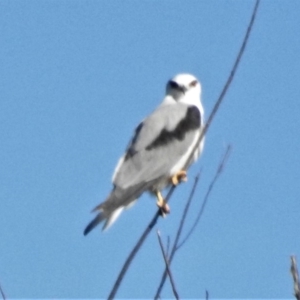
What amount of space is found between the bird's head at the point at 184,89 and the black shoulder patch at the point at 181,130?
0.47 meters

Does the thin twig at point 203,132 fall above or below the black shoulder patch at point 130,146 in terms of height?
above

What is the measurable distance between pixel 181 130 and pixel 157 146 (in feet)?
0.85

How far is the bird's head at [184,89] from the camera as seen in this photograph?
7.62 m

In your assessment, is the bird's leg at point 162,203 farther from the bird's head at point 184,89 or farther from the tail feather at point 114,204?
the bird's head at point 184,89

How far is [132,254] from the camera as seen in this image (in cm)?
352

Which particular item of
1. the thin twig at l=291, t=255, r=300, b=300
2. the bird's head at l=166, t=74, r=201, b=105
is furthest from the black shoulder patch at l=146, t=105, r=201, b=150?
the thin twig at l=291, t=255, r=300, b=300

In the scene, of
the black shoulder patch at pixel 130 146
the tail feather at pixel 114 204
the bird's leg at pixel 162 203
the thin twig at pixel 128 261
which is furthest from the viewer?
the black shoulder patch at pixel 130 146

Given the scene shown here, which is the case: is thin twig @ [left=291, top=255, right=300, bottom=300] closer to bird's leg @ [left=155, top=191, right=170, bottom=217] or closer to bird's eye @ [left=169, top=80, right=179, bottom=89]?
bird's leg @ [left=155, top=191, right=170, bottom=217]

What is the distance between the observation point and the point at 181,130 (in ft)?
22.7

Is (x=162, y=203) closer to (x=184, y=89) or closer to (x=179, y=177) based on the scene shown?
(x=179, y=177)

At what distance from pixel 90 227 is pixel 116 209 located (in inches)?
24.9

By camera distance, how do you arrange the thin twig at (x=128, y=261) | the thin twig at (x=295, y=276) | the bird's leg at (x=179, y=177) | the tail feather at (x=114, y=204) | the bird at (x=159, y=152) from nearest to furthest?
the thin twig at (x=295, y=276), the thin twig at (x=128, y=261), the tail feather at (x=114, y=204), the bird at (x=159, y=152), the bird's leg at (x=179, y=177)

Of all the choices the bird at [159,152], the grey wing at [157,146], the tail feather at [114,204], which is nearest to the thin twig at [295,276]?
the tail feather at [114,204]

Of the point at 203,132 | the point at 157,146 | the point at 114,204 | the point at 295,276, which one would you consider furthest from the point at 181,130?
the point at 295,276
